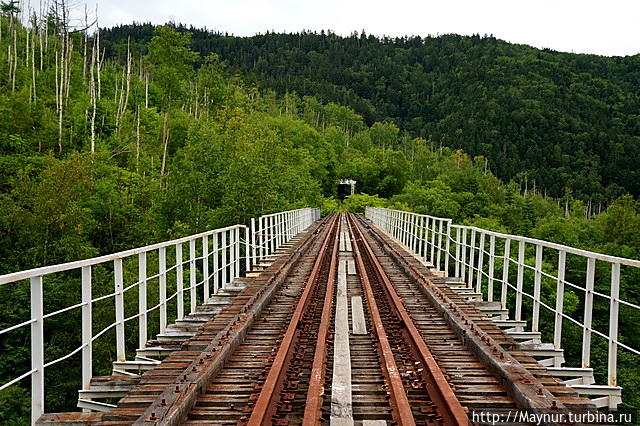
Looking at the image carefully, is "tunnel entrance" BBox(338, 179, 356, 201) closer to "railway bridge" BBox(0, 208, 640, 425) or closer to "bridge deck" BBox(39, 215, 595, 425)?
"railway bridge" BBox(0, 208, 640, 425)

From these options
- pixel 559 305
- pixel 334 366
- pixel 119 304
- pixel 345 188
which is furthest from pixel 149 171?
pixel 345 188

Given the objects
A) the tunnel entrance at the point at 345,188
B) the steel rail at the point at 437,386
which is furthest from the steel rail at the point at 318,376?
the tunnel entrance at the point at 345,188

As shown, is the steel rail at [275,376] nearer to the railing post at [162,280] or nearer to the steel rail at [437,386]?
the steel rail at [437,386]

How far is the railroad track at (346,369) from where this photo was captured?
4445mm

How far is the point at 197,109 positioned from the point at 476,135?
12016 centimetres

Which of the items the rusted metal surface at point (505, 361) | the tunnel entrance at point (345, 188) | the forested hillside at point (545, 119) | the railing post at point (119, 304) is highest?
the forested hillside at point (545, 119)

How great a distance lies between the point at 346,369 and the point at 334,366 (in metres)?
0.15

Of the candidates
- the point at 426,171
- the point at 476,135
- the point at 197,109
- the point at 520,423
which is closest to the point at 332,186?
the point at 426,171

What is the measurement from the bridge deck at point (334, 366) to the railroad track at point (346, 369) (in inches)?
0.6

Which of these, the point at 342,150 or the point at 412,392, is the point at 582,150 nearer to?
the point at 342,150

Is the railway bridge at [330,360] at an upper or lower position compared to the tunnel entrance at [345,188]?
lower

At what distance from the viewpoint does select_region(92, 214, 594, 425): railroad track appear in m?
4.45

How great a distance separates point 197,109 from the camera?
6650 centimetres

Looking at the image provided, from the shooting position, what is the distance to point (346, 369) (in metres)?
5.52
